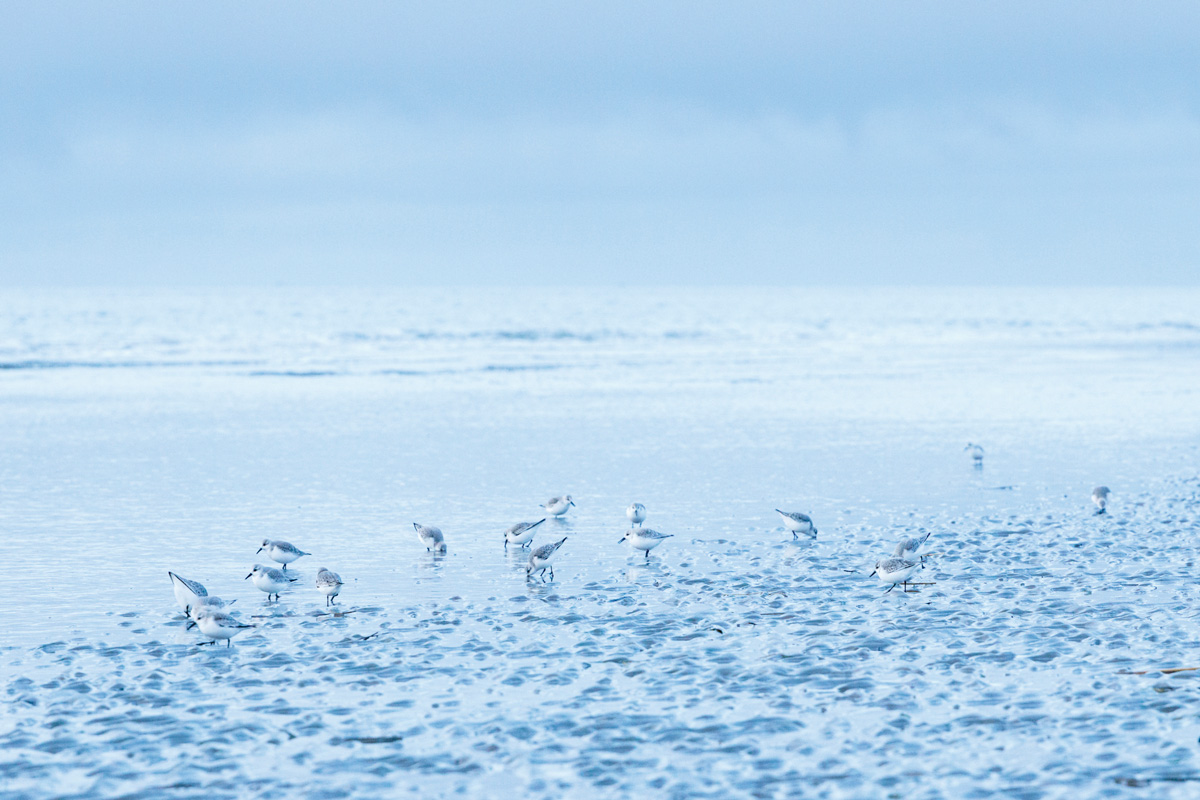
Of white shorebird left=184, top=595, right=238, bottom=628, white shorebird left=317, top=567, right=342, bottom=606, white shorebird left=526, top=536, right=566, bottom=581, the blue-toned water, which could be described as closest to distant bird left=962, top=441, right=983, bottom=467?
the blue-toned water

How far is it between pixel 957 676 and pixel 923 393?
28568mm

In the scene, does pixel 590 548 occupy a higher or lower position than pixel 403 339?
lower

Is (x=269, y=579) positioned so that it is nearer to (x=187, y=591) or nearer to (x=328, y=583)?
(x=328, y=583)

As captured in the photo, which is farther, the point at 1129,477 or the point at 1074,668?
the point at 1129,477

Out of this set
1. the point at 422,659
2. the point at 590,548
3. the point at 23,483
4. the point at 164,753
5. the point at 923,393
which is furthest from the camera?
the point at 923,393

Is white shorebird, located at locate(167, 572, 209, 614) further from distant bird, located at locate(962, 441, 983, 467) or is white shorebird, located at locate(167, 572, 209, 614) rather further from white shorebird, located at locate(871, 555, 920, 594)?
distant bird, located at locate(962, 441, 983, 467)

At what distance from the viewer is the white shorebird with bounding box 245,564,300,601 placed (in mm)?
13062

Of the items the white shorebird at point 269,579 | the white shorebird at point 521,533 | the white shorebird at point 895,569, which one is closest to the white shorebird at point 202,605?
the white shorebird at point 269,579

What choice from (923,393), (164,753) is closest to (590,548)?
(164,753)

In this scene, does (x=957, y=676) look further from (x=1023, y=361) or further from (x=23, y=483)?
(x=1023, y=361)

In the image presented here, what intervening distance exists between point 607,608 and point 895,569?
2946mm

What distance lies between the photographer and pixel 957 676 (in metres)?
9.91

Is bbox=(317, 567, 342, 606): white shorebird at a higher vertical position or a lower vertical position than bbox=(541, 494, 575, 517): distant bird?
lower

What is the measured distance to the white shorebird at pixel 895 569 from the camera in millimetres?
12836
